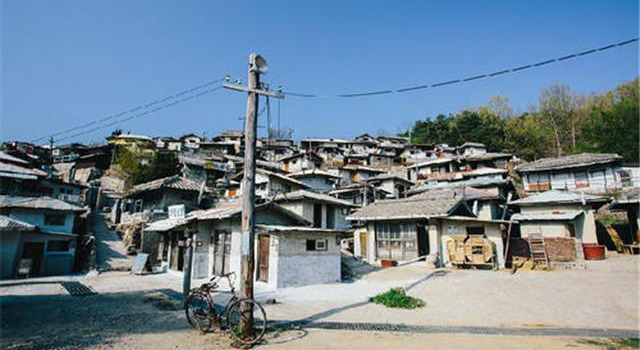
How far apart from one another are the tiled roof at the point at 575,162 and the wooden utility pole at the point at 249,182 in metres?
35.8

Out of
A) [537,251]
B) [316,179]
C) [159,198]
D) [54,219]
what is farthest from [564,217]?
[54,219]

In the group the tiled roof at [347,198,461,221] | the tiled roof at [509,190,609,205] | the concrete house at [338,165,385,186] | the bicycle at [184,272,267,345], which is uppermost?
the concrete house at [338,165,385,186]

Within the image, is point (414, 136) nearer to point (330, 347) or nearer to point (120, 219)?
point (120, 219)

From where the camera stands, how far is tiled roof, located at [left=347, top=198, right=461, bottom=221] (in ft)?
69.1

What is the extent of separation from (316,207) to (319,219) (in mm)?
1135

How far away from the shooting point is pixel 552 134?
170 ft

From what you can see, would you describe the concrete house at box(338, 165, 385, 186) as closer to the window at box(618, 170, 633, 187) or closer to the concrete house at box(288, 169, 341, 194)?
the concrete house at box(288, 169, 341, 194)

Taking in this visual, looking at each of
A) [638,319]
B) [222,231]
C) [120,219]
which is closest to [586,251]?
[638,319]

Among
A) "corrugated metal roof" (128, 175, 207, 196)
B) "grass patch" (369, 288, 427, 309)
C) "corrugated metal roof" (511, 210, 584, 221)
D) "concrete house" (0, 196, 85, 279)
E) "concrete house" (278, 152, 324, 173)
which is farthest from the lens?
"concrete house" (278, 152, 324, 173)

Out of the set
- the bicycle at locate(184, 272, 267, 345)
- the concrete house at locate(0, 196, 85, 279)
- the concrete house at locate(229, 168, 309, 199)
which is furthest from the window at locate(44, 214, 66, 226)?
the bicycle at locate(184, 272, 267, 345)

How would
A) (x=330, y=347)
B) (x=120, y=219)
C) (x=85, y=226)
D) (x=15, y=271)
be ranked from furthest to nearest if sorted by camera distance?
(x=120, y=219), (x=85, y=226), (x=15, y=271), (x=330, y=347)

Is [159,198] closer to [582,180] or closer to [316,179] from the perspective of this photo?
[316,179]

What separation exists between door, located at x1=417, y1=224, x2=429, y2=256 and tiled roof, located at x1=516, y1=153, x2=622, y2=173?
20484 millimetres

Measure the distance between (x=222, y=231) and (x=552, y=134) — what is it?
187 feet
